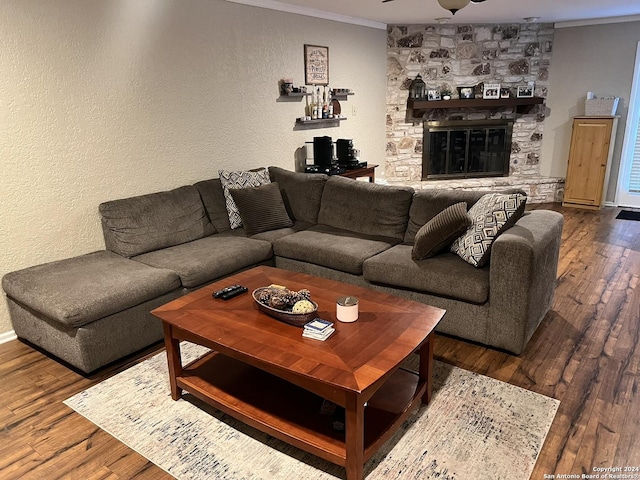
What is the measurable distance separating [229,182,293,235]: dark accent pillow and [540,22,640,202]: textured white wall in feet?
14.8

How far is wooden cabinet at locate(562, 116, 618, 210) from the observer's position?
6.10 meters

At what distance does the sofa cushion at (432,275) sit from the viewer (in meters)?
2.90

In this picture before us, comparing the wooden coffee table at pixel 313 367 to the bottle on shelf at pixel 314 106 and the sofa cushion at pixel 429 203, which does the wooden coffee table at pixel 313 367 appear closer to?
the sofa cushion at pixel 429 203

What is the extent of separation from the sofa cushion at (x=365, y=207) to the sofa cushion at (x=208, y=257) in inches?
27.0

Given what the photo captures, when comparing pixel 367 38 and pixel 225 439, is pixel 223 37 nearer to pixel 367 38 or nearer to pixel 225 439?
pixel 367 38

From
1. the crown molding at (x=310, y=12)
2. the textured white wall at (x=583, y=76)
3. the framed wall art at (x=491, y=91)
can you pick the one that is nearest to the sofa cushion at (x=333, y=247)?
the crown molding at (x=310, y=12)

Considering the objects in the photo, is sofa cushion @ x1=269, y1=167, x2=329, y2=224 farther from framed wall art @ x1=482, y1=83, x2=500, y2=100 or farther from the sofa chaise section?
framed wall art @ x1=482, y1=83, x2=500, y2=100

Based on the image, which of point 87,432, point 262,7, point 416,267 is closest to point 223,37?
point 262,7

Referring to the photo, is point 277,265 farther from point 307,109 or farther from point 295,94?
point 307,109

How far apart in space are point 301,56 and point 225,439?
161 inches

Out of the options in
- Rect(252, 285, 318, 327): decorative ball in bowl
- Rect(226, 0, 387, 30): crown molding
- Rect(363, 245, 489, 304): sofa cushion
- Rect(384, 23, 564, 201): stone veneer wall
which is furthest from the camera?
Rect(384, 23, 564, 201): stone veneer wall

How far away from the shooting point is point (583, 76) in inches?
249

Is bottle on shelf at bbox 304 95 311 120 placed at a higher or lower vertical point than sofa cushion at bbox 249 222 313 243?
higher

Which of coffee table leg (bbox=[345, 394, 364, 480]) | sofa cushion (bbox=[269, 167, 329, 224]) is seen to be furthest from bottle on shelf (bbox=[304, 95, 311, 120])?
coffee table leg (bbox=[345, 394, 364, 480])
